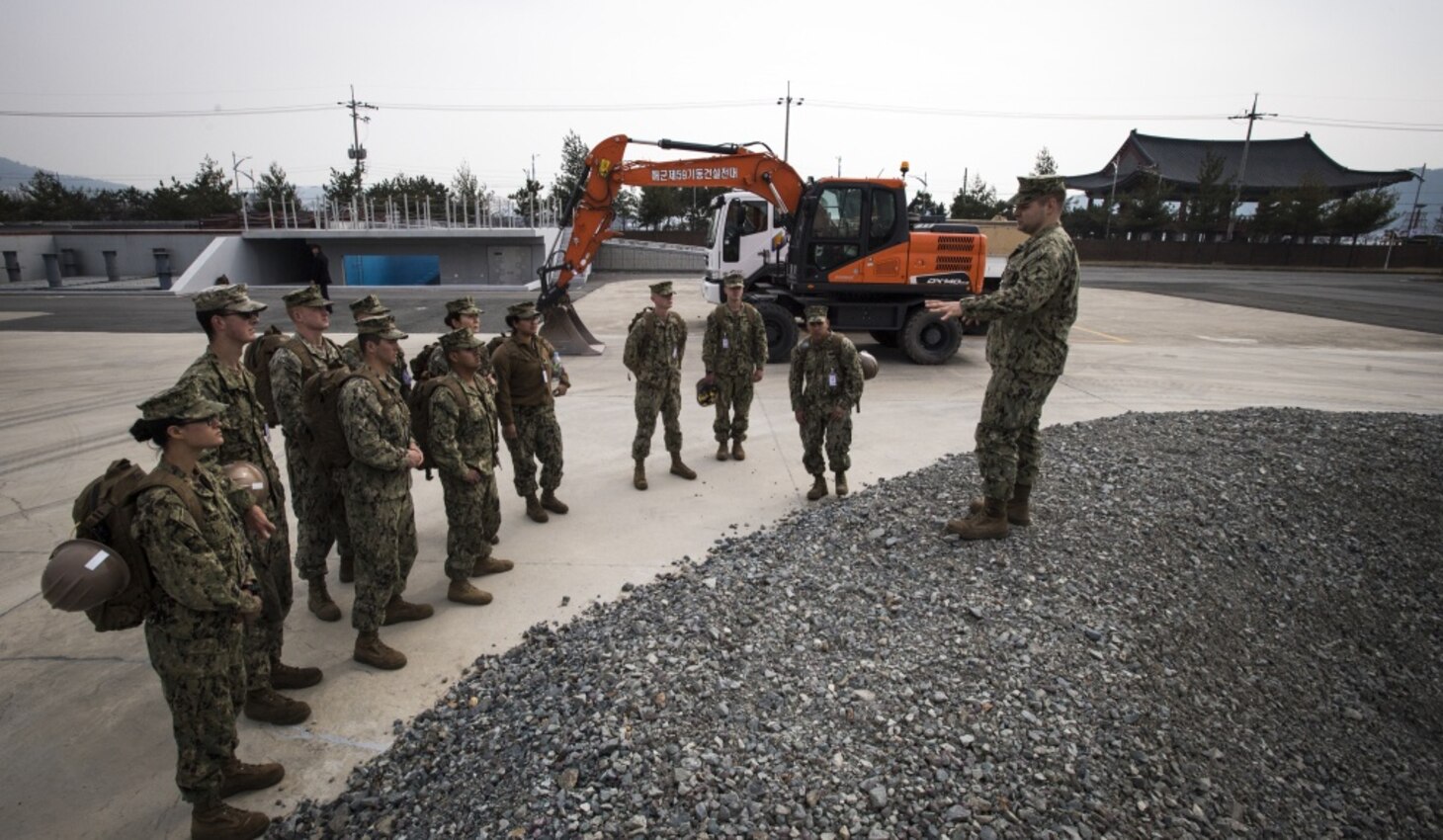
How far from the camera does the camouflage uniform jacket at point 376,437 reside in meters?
3.58

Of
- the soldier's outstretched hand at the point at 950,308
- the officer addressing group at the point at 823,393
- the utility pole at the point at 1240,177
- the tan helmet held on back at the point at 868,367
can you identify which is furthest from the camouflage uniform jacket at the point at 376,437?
the utility pole at the point at 1240,177

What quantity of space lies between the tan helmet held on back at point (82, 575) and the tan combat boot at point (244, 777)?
3.06 ft

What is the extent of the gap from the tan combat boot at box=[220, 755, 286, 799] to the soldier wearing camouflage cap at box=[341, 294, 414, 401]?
183 cm

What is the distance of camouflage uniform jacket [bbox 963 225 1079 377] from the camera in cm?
410

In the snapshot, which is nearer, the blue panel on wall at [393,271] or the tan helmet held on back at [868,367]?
the tan helmet held on back at [868,367]

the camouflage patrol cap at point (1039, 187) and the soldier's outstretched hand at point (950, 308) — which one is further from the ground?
the camouflage patrol cap at point (1039, 187)

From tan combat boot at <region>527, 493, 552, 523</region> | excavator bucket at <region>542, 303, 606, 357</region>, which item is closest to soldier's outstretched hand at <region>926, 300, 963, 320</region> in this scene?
tan combat boot at <region>527, 493, 552, 523</region>

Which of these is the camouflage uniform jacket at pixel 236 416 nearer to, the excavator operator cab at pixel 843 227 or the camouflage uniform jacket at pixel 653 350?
the camouflage uniform jacket at pixel 653 350

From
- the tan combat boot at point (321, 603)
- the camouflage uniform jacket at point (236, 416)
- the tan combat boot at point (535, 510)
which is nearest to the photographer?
the camouflage uniform jacket at point (236, 416)

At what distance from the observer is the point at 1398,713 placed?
3.54 m

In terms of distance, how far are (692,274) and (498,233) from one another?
365 inches

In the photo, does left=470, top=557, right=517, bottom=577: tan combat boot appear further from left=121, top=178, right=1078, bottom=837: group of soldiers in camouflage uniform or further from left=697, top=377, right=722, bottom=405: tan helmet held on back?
left=697, top=377, right=722, bottom=405: tan helmet held on back

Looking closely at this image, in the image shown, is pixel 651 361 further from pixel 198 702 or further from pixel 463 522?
pixel 198 702

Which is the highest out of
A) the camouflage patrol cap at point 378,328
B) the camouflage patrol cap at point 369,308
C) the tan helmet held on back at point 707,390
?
the camouflage patrol cap at point 369,308
